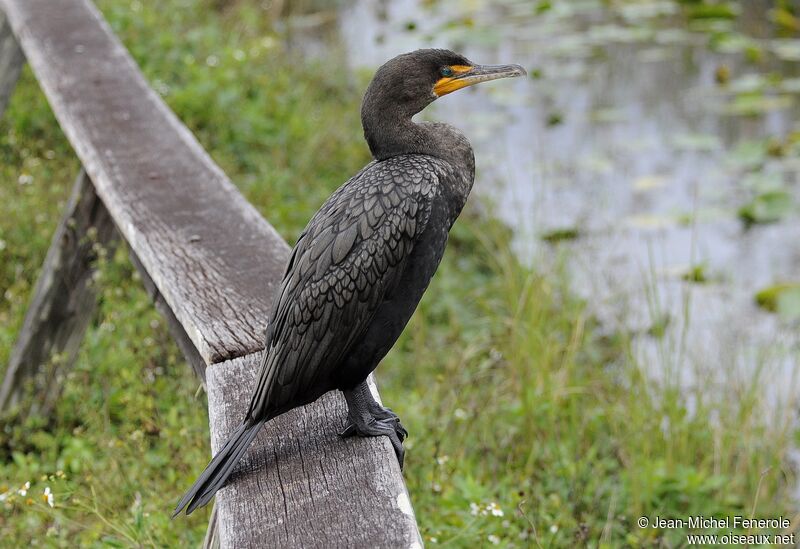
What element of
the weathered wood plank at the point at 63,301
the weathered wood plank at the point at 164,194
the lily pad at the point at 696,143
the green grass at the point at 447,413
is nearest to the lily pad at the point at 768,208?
the lily pad at the point at 696,143

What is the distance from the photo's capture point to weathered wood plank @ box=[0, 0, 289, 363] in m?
2.18

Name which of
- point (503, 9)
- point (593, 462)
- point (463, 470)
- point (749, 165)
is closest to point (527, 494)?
point (463, 470)

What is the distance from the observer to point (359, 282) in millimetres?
1756

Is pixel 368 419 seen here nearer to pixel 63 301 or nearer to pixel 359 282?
pixel 359 282

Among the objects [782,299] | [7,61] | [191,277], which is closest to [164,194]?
[191,277]

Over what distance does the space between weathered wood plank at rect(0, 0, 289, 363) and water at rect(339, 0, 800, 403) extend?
1673 millimetres

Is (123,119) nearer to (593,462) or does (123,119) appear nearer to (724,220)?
(593,462)

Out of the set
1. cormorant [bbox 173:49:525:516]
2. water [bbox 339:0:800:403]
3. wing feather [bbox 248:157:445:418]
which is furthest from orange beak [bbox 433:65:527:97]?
water [bbox 339:0:800:403]

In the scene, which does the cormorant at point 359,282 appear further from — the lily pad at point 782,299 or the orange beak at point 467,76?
the lily pad at point 782,299

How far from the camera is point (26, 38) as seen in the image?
12.4ft

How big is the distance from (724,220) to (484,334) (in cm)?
207

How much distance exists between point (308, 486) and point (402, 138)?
74cm

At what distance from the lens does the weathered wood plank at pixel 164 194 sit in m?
2.18

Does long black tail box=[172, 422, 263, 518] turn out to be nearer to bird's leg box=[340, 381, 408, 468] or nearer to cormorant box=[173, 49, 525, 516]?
cormorant box=[173, 49, 525, 516]
